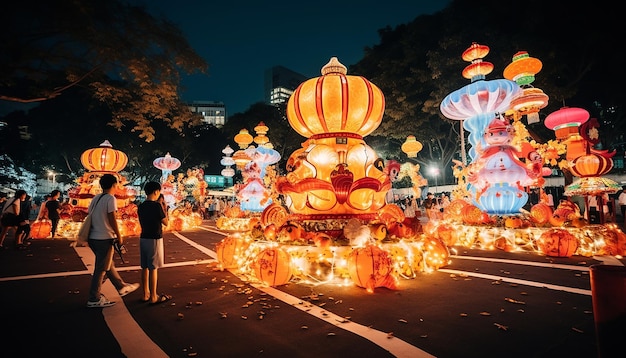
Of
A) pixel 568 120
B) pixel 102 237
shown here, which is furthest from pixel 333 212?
pixel 568 120

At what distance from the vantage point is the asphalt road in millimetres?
3037

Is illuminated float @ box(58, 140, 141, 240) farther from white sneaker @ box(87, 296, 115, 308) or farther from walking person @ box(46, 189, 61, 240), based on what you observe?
white sneaker @ box(87, 296, 115, 308)

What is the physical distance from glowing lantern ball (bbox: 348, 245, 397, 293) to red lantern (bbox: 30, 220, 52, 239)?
14.1m

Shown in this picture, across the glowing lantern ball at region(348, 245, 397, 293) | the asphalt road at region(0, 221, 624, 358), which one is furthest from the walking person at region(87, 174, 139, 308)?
the glowing lantern ball at region(348, 245, 397, 293)

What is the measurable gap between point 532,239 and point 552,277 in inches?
134

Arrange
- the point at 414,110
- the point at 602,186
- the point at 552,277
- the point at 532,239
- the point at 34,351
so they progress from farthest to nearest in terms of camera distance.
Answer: the point at 414,110
the point at 602,186
the point at 532,239
the point at 552,277
the point at 34,351

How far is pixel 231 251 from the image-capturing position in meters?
6.80

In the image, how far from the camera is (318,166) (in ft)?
23.5

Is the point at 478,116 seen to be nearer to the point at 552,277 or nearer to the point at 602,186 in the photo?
the point at 602,186

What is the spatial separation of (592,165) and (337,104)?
9.01m

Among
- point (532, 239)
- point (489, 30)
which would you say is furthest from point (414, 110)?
point (532, 239)

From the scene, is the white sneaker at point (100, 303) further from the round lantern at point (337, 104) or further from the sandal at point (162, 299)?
the round lantern at point (337, 104)

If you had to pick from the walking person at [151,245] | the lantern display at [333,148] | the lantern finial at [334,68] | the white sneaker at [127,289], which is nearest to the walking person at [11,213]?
the white sneaker at [127,289]

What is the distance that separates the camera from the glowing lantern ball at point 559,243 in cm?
766
